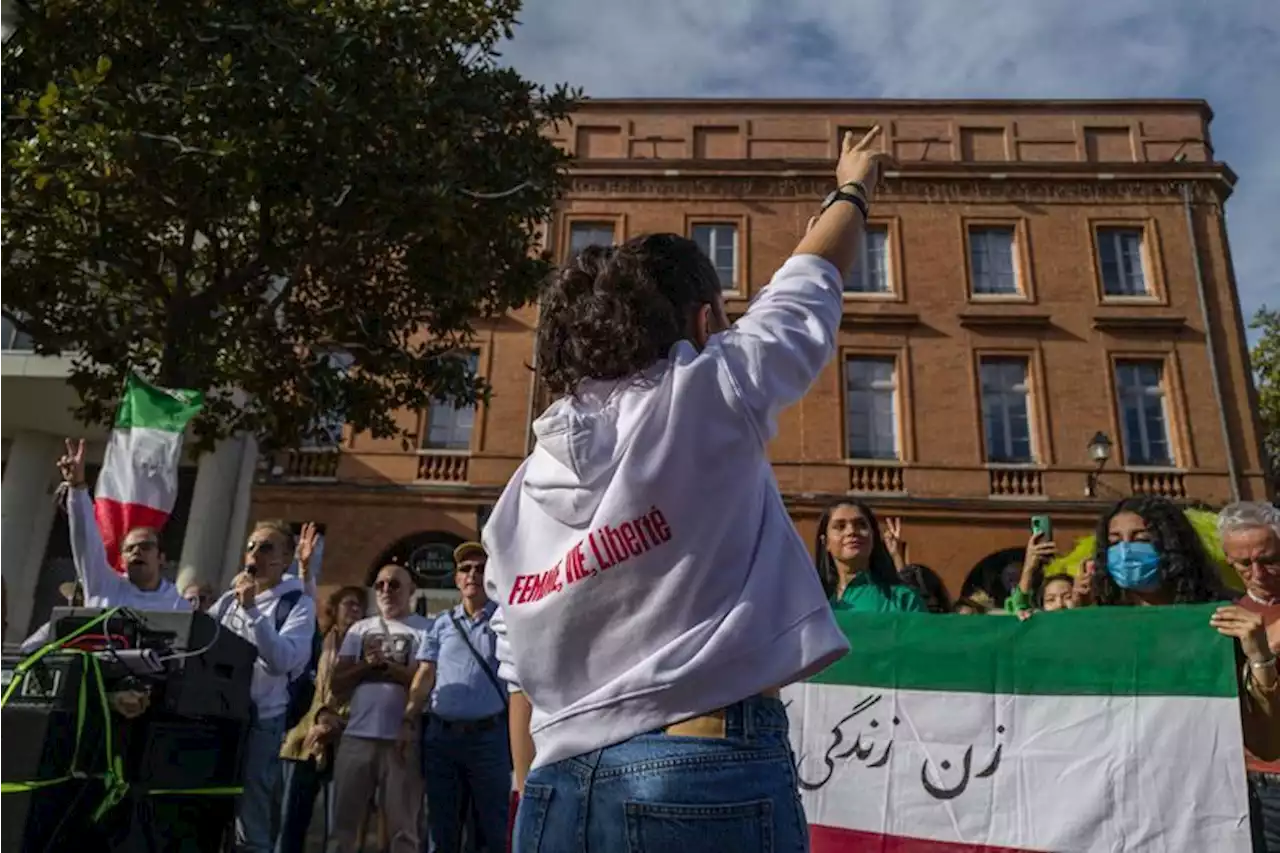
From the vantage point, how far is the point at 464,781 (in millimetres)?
5688

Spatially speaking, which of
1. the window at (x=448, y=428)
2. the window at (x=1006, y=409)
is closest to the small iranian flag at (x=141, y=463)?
the window at (x=448, y=428)

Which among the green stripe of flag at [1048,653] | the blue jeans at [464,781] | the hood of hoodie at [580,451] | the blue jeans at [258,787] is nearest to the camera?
the hood of hoodie at [580,451]

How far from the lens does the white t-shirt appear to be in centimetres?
621

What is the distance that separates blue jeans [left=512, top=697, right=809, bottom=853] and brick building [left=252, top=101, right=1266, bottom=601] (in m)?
16.0

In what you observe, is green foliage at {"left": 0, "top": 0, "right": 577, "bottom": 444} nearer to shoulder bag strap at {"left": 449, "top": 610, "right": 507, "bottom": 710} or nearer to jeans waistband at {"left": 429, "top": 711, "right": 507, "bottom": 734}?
shoulder bag strap at {"left": 449, "top": 610, "right": 507, "bottom": 710}

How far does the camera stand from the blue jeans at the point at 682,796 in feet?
4.18

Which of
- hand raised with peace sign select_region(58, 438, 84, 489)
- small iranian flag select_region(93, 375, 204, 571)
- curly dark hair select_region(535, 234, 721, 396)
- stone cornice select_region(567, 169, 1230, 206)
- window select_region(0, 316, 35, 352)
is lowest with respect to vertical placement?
curly dark hair select_region(535, 234, 721, 396)

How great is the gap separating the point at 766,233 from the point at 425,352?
10.5 meters

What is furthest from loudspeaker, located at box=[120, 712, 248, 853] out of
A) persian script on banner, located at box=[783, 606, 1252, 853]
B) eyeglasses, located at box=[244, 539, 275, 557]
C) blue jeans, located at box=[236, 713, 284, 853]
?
→ persian script on banner, located at box=[783, 606, 1252, 853]

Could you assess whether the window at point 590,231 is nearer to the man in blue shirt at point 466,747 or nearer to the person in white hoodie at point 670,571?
the man in blue shirt at point 466,747

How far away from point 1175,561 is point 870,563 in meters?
1.31

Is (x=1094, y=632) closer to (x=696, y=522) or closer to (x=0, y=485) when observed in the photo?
(x=696, y=522)

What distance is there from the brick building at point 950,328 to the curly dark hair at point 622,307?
15.8 m

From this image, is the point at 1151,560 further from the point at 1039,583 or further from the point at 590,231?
the point at 590,231
